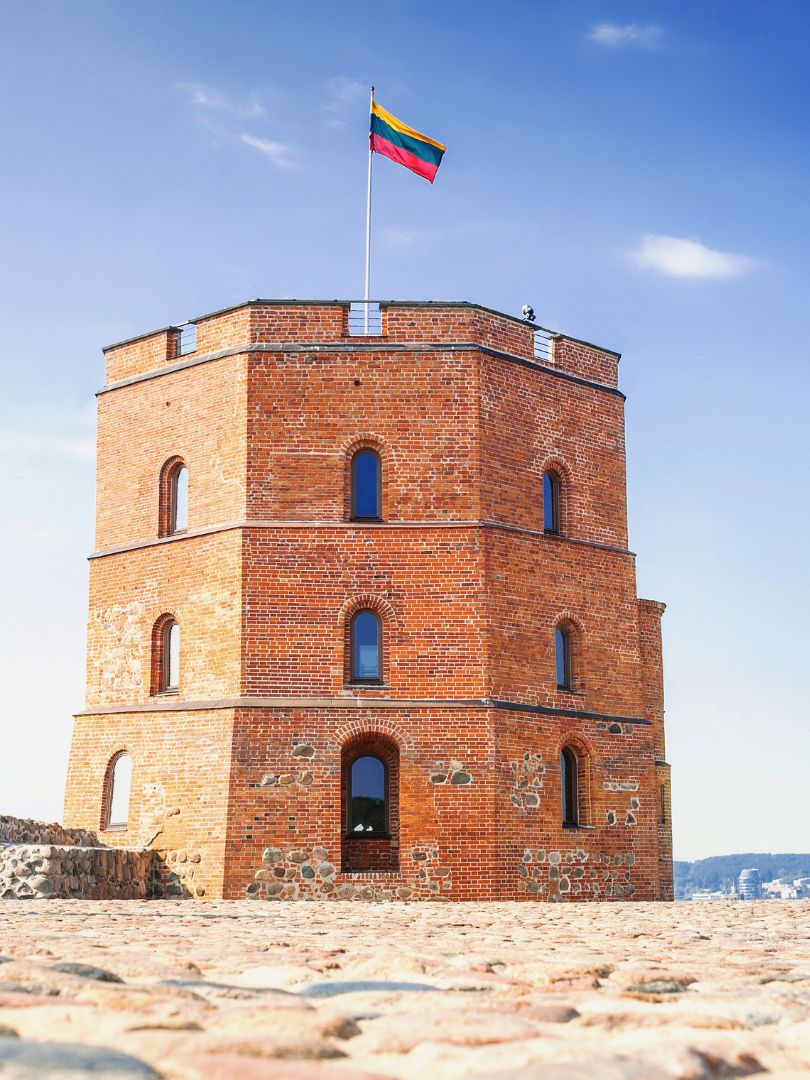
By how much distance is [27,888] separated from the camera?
14867 millimetres

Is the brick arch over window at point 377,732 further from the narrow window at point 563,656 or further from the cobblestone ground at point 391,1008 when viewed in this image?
the cobblestone ground at point 391,1008

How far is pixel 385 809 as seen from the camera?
64.4 ft

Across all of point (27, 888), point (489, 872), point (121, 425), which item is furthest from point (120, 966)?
point (121, 425)

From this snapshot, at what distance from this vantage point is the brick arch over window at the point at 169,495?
21406 millimetres

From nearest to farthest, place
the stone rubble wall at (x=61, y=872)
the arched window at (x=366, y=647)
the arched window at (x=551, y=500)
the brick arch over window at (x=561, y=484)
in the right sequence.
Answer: the stone rubble wall at (x=61, y=872) → the arched window at (x=366, y=647) → the brick arch over window at (x=561, y=484) → the arched window at (x=551, y=500)

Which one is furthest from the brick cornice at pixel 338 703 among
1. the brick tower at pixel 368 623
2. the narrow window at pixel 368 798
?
the narrow window at pixel 368 798

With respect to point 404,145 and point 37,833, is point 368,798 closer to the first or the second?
point 37,833

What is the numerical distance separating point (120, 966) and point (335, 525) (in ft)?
50.1

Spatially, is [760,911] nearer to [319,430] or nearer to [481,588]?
[481,588]

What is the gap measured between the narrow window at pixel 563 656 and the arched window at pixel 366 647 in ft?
9.90

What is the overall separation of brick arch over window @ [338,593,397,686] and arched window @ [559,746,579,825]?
10.6ft

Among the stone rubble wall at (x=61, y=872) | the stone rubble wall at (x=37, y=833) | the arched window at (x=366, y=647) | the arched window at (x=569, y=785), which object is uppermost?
the arched window at (x=366, y=647)

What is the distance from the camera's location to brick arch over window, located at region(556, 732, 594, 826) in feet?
67.7

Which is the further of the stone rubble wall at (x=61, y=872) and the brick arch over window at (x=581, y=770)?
the brick arch over window at (x=581, y=770)
